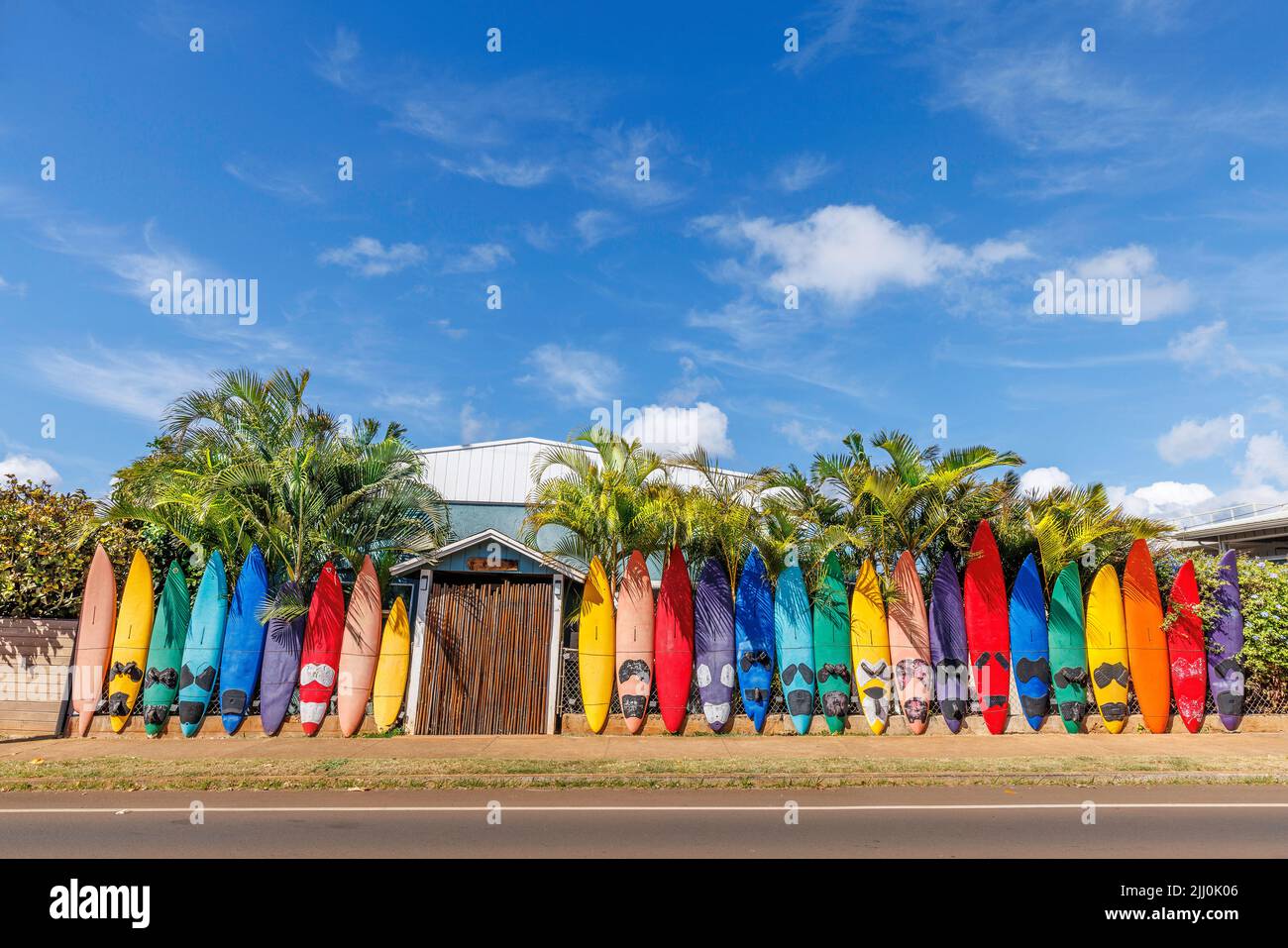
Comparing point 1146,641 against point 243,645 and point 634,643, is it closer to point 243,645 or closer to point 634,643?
point 634,643

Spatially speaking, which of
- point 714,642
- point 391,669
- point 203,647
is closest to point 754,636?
point 714,642

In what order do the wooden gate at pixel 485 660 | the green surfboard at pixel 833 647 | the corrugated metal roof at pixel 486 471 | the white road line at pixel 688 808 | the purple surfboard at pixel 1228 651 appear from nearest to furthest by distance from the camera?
the white road line at pixel 688 808 → the wooden gate at pixel 485 660 → the green surfboard at pixel 833 647 → the purple surfboard at pixel 1228 651 → the corrugated metal roof at pixel 486 471

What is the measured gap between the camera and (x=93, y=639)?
11836mm

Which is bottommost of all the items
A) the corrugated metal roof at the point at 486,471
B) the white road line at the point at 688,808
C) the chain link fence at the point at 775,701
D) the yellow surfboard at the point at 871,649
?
the white road line at the point at 688,808

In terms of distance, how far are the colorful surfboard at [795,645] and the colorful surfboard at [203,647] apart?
8277 mm

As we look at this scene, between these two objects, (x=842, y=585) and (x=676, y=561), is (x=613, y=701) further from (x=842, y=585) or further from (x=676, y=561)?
(x=842, y=585)

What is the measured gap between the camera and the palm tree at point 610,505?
1168 centimetres

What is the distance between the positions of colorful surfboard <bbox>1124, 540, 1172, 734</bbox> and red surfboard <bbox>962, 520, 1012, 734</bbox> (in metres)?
1.86

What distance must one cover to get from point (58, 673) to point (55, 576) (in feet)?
5.34

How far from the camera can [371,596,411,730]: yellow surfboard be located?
37.8 feet

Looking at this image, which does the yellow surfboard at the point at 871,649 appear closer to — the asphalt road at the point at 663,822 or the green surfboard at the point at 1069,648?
the green surfboard at the point at 1069,648

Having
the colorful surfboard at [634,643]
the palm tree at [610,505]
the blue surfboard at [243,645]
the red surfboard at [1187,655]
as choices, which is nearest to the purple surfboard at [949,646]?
the red surfboard at [1187,655]

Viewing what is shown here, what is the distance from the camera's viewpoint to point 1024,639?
465 inches
